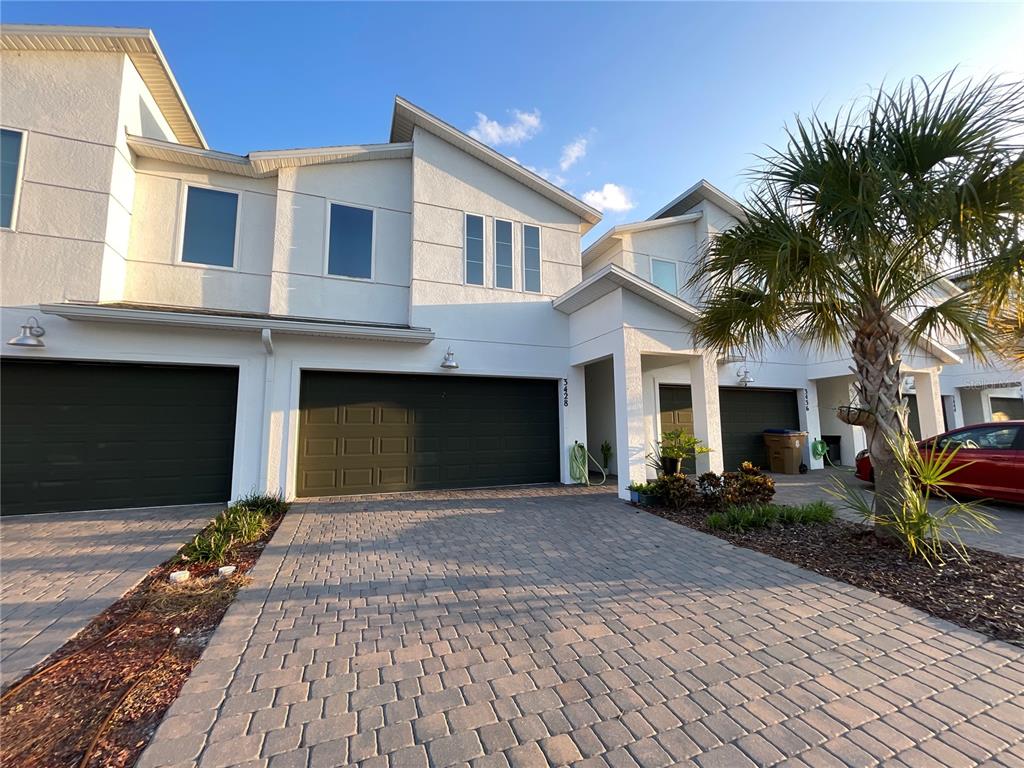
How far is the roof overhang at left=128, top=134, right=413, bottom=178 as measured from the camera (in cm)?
796

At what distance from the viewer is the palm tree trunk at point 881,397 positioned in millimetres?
4926

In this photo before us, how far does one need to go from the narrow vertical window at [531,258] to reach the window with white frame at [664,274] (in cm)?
405

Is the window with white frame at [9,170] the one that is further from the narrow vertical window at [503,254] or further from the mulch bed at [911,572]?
the mulch bed at [911,572]

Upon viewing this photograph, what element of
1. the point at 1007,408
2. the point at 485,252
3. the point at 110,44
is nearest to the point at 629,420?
the point at 485,252

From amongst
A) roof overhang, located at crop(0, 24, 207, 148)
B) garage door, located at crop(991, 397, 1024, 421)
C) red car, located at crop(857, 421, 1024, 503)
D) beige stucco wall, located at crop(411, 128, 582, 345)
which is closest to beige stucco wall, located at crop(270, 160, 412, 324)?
beige stucco wall, located at crop(411, 128, 582, 345)

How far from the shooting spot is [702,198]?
1317cm

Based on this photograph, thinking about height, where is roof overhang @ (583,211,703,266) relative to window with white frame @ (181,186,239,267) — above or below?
above

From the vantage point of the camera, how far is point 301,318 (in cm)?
842

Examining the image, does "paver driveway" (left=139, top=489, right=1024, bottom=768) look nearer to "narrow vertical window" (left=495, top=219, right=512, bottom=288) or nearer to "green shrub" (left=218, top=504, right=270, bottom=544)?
"green shrub" (left=218, top=504, right=270, bottom=544)

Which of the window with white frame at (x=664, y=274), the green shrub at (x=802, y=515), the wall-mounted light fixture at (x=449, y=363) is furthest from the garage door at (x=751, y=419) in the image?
the wall-mounted light fixture at (x=449, y=363)

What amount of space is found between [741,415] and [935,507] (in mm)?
4904

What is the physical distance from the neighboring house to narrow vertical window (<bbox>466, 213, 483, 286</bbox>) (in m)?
0.05

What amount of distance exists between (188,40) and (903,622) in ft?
44.6

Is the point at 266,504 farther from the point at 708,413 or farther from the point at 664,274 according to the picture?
the point at 664,274
